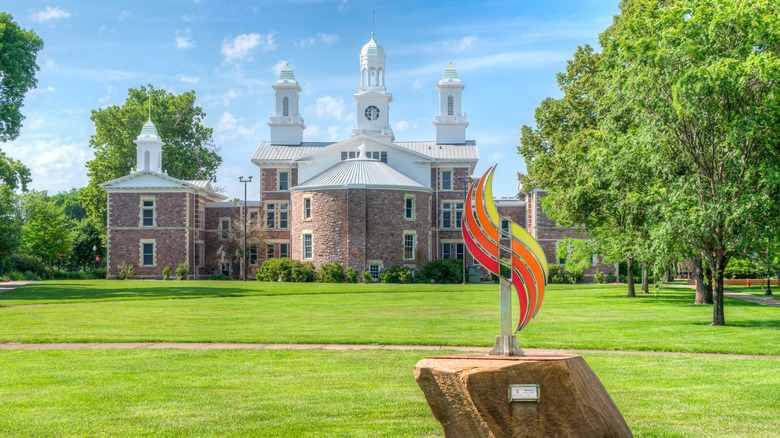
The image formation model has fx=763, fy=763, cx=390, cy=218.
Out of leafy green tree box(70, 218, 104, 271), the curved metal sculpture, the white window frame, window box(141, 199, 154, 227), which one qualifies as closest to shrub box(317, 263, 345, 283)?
the white window frame

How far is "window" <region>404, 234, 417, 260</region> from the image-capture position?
188 ft

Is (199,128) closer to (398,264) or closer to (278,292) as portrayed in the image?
(398,264)

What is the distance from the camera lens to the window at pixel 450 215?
65.6m

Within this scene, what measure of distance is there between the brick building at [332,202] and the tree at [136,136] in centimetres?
792

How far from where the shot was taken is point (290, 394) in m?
10.7

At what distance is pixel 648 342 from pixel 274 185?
5324cm

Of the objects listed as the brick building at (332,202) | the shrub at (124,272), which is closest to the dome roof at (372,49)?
the brick building at (332,202)

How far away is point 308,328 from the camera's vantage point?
63.9ft

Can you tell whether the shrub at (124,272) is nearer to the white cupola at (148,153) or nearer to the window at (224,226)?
the white cupola at (148,153)

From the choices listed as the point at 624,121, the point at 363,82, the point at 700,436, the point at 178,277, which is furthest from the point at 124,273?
the point at 700,436

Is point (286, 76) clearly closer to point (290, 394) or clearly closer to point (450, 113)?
point (450, 113)

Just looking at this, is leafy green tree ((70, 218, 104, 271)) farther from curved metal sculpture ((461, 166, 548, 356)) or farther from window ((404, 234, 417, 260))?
curved metal sculpture ((461, 166, 548, 356))

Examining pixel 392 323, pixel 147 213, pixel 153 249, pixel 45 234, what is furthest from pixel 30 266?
pixel 392 323

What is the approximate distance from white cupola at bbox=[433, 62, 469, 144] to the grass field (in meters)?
45.6
